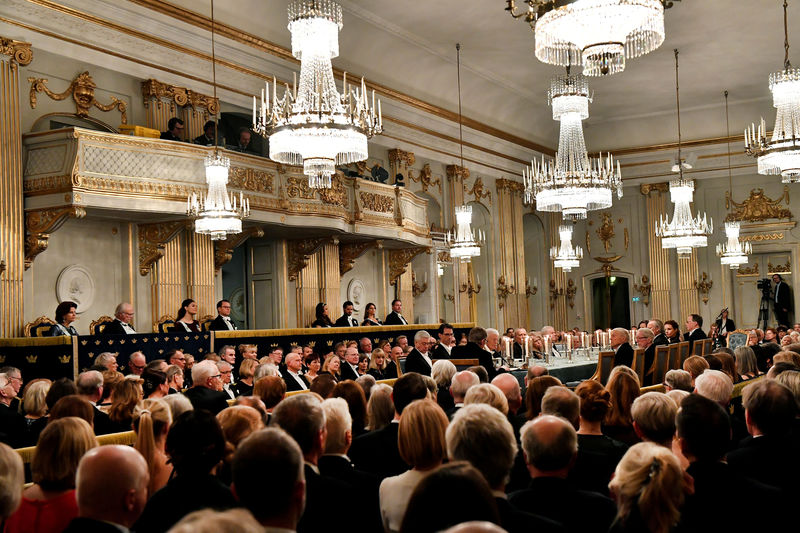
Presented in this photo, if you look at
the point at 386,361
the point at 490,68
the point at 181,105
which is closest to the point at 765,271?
the point at 490,68

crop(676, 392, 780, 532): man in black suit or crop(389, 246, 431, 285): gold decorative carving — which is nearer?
crop(676, 392, 780, 532): man in black suit

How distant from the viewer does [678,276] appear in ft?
83.9

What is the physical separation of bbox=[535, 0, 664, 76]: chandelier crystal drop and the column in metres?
7.43

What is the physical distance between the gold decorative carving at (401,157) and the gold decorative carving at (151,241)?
7267 mm

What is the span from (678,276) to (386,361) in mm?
16167

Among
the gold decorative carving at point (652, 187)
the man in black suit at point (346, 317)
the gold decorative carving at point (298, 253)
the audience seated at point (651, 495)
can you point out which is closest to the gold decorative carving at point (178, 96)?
the gold decorative carving at point (298, 253)

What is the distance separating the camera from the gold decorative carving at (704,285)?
25062mm

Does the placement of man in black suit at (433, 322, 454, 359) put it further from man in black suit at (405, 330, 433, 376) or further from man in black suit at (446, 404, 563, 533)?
man in black suit at (446, 404, 563, 533)

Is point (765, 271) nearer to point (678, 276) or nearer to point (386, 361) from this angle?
point (678, 276)

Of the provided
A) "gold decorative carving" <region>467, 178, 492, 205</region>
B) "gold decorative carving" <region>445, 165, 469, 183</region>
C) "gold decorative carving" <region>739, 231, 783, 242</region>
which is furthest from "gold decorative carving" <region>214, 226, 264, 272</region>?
"gold decorative carving" <region>739, 231, 783, 242</region>

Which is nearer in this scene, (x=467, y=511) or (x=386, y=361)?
(x=467, y=511)

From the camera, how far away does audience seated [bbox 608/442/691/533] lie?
8.77 feet

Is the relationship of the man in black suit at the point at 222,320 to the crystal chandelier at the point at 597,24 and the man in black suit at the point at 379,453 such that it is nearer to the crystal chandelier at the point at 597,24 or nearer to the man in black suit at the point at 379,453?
the crystal chandelier at the point at 597,24

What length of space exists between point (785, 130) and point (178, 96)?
9.53m
